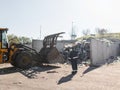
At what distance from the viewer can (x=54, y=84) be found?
11.6 metres

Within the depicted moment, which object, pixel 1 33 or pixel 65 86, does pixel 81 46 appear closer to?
pixel 1 33

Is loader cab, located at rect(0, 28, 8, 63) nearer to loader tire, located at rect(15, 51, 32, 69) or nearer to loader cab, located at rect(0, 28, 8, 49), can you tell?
loader cab, located at rect(0, 28, 8, 49)

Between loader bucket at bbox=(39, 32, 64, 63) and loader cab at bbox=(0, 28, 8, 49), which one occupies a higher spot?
loader cab at bbox=(0, 28, 8, 49)

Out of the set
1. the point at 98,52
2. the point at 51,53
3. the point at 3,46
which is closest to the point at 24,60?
the point at 3,46

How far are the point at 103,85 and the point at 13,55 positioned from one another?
799cm

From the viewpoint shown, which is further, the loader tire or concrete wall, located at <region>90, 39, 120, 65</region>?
concrete wall, located at <region>90, 39, 120, 65</region>

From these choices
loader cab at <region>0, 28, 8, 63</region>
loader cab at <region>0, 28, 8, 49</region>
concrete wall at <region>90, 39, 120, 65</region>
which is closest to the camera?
loader cab at <region>0, 28, 8, 63</region>

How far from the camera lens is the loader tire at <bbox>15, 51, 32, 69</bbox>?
56.9ft

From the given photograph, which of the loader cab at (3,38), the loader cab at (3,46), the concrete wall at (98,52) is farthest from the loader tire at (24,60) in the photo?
the concrete wall at (98,52)

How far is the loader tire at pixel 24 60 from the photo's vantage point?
1734 centimetres

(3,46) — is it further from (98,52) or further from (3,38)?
(98,52)

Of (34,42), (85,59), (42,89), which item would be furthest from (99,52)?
(42,89)

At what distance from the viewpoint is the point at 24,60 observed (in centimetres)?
1748

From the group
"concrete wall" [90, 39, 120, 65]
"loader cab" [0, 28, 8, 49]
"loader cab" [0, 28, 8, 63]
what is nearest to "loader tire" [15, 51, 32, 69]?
"loader cab" [0, 28, 8, 63]
